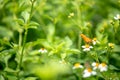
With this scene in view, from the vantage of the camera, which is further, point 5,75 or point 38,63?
point 38,63

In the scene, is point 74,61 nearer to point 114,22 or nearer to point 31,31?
point 114,22

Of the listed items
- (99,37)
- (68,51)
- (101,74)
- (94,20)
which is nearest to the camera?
(101,74)

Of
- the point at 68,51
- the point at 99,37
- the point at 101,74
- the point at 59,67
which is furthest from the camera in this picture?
the point at 99,37

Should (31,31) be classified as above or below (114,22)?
below

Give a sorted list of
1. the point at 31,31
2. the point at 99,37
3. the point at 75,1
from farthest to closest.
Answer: the point at 31,31 < the point at 75,1 < the point at 99,37

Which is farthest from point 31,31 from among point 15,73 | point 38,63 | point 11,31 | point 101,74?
point 101,74

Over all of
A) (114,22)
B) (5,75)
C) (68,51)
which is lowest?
(5,75)

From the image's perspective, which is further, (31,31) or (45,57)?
(31,31)

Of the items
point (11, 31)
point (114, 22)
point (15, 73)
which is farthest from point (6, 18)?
point (114, 22)

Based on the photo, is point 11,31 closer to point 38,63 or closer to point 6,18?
point 6,18
